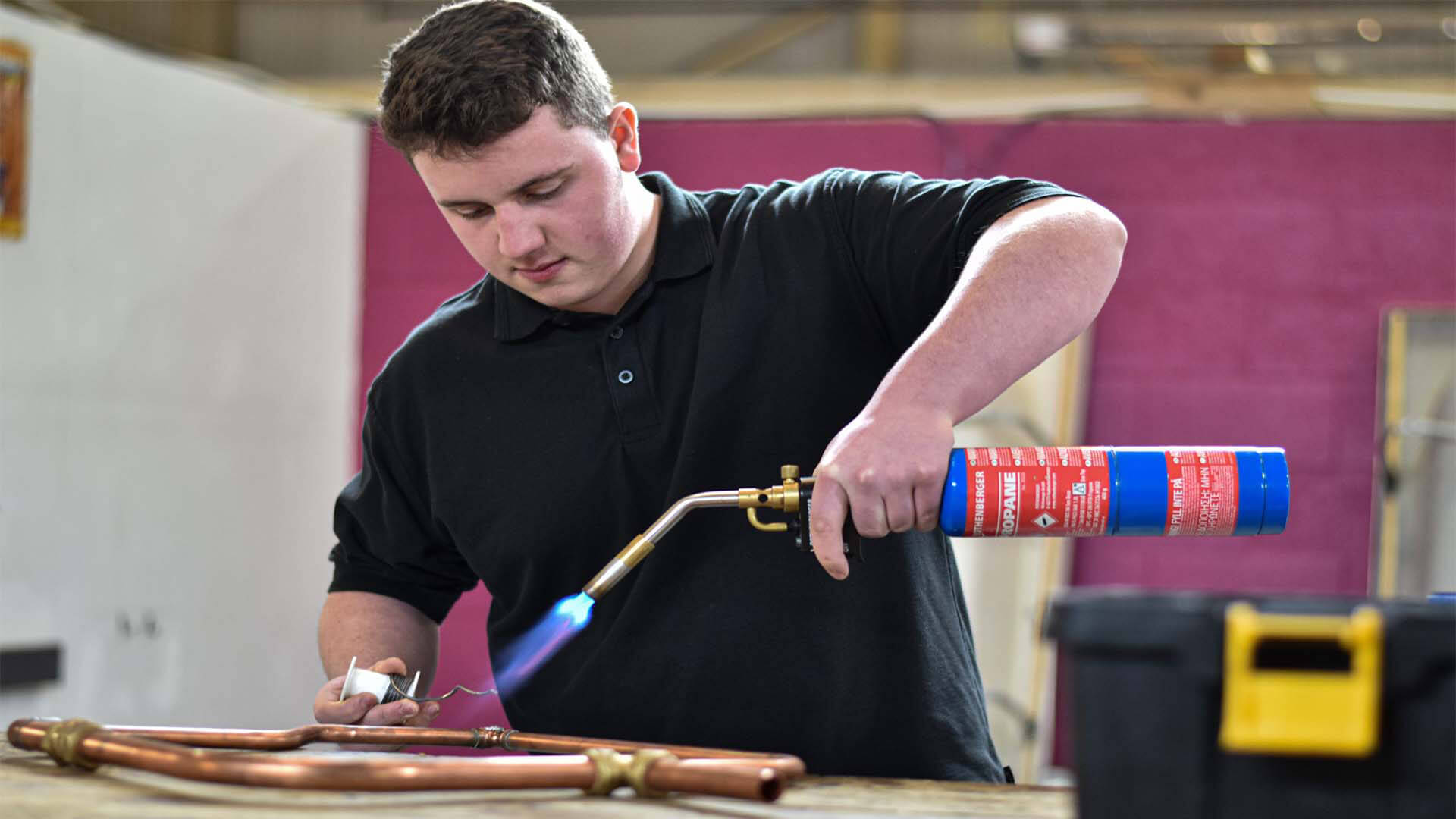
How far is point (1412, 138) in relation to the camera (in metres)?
3.51

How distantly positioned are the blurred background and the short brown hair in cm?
175

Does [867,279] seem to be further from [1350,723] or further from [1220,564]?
[1220,564]

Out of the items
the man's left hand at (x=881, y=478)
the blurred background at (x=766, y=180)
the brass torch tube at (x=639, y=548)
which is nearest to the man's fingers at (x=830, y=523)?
the man's left hand at (x=881, y=478)

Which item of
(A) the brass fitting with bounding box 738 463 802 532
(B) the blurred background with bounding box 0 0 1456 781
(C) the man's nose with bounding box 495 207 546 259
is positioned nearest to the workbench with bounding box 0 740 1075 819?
(A) the brass fitting with bounding box 738 463 802 532

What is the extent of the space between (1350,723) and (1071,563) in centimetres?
298

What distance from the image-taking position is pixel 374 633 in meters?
1.57

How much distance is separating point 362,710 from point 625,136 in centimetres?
64

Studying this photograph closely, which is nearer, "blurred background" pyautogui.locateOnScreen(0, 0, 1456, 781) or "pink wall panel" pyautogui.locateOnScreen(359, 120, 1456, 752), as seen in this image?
"blurred background" pyautogui.locateOnScreen(0, 0, 1456, 781)

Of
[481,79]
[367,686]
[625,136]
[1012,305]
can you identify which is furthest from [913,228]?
[367,686]

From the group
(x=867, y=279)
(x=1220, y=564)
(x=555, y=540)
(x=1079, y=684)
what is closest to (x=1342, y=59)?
(x=1220, y=564)

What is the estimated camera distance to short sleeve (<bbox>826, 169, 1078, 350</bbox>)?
1.38 m

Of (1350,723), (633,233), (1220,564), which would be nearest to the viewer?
(1350,723)

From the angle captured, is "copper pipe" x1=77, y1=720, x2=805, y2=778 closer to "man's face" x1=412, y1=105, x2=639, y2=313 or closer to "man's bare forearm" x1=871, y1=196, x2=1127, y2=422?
"man's bare forearm" x1=871, y1=196, x2=1127, y2=422

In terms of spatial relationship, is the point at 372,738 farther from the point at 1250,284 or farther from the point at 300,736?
the point at 1250,284
